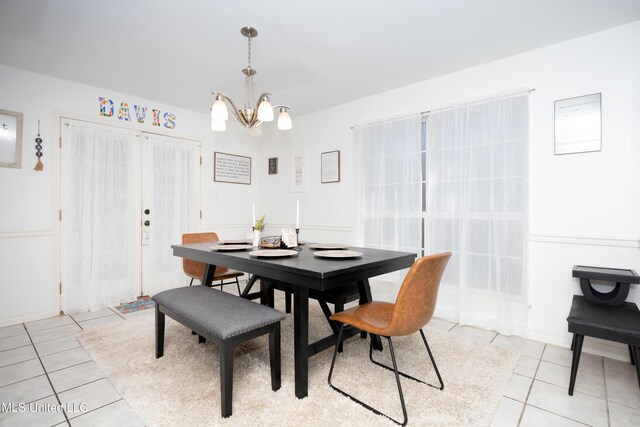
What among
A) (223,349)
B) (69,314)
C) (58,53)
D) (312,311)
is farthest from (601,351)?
(58,53)

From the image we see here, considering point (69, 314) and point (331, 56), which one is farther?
point (69, 314)

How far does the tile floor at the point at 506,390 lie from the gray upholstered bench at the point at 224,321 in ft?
1.54

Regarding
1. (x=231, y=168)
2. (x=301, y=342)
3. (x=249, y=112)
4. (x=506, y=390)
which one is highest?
(x=249, y=112)

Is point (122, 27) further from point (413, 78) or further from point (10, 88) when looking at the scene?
point (413, 78)

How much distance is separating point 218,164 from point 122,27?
7.44 ft

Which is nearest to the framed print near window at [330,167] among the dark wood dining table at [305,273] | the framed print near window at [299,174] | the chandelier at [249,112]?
the framed print near window at [299,174]

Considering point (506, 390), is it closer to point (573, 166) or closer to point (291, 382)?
point (291, 382)

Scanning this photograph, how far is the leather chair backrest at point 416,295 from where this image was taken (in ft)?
4.93

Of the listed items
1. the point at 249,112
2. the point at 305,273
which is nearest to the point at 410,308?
the point at 305,273

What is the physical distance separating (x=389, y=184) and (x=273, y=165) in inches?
81.6

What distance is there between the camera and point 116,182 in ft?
11.5

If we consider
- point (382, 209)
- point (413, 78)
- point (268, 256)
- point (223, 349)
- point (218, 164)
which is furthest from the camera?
point (218, 164)

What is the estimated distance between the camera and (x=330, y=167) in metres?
4.00

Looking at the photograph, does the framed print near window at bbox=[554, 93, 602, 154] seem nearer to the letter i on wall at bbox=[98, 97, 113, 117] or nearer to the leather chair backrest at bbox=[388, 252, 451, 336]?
the leather chair backrest at bbox=[388, 252, 451, 336]
